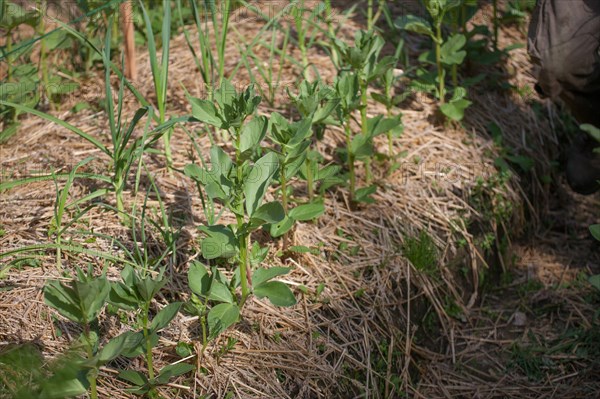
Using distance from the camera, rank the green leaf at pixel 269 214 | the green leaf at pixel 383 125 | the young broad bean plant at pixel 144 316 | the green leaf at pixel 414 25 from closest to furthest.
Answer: the young broad bean plant at pixel 144 316 → the green leaf at pixel 269 214 → the green leaf at pixel 383 125 → the green leaf at pixel 414 25

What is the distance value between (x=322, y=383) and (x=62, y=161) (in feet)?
4.20

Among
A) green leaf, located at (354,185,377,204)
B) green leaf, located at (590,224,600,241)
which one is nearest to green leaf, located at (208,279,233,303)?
green leaf, located at (354,185,377,204)

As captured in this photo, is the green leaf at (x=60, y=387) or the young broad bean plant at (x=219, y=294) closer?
the green leaf at (x=60, y=387)

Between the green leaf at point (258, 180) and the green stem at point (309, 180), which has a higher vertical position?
the green leaf at point (258, 180)

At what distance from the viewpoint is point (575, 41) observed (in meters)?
Result: 2.85

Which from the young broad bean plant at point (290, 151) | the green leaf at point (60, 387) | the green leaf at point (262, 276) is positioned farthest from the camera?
the young broad bean plant at point (290, 151)

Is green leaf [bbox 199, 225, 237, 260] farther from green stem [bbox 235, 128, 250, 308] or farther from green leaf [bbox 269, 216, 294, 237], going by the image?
green leaf [bbox 269, 216, 294, 237]

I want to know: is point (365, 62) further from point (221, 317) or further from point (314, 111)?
point (221, 317)

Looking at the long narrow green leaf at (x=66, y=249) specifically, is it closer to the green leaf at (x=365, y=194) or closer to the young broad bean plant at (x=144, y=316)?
the young broad bean plant at (x=144, y=316)

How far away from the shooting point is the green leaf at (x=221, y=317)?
6.70 feet

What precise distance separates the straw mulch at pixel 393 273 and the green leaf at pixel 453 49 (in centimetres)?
25

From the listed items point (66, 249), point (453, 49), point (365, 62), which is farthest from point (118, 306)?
point (453, 49)

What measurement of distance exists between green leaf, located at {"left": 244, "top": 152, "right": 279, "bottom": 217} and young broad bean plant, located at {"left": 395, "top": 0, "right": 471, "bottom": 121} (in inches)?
47.4

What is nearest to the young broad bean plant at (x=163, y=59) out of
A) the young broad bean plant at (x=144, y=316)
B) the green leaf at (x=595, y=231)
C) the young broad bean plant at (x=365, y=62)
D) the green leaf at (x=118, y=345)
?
the young broad bean plant at (x=365, y=62)
